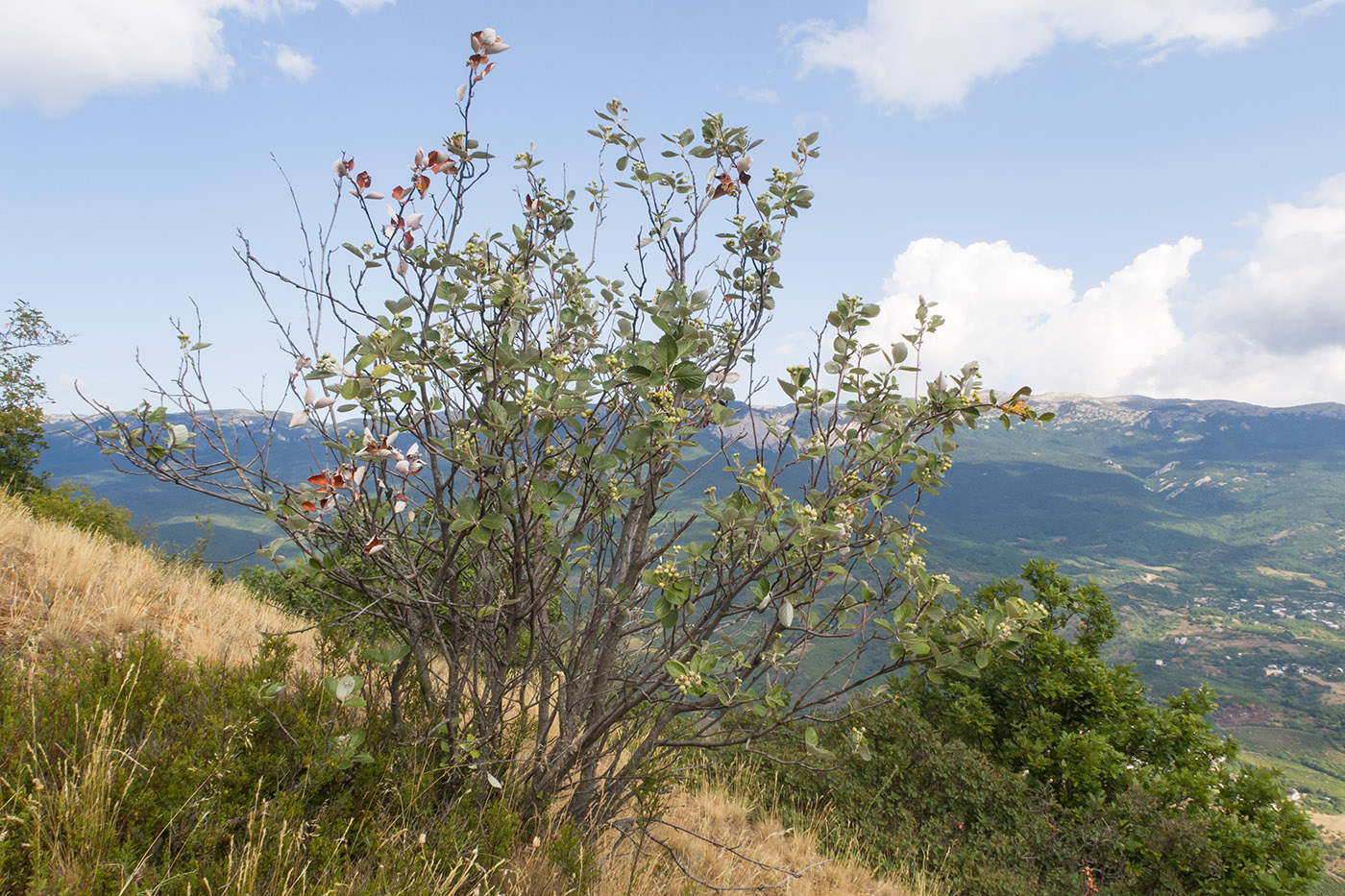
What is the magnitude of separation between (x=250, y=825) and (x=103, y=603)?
160 inches

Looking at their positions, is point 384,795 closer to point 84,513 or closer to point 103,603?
point 103,603

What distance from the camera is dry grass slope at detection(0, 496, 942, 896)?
2.38 meters

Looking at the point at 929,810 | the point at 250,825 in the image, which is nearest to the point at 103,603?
the point at 250,825

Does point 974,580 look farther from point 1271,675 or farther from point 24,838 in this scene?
point 24,838

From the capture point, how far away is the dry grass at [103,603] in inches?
169

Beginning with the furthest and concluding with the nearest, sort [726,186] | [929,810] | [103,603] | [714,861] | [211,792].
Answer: [929,810]
[103,603]
[714,861]
[726,186]
[211,792]

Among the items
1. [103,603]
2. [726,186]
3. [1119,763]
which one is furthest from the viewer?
[1119,763]

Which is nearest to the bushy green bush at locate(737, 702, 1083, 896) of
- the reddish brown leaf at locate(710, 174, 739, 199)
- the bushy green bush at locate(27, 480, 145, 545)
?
the reddish brown leaf at locate(710, 174, 739, 199)

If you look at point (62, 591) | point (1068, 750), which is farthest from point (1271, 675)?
point (62, 591)

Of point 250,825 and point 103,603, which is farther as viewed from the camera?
point 103,603

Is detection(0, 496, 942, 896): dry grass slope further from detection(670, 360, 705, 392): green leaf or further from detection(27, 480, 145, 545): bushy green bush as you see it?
detection(27, 480, 145, 545): bushy green bush

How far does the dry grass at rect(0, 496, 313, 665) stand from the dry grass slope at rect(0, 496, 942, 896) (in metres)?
0.01

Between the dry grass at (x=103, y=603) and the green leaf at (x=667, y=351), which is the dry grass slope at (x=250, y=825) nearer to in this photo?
the dry grass at (x=103, y=603)

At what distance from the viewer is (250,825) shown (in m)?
2.14
